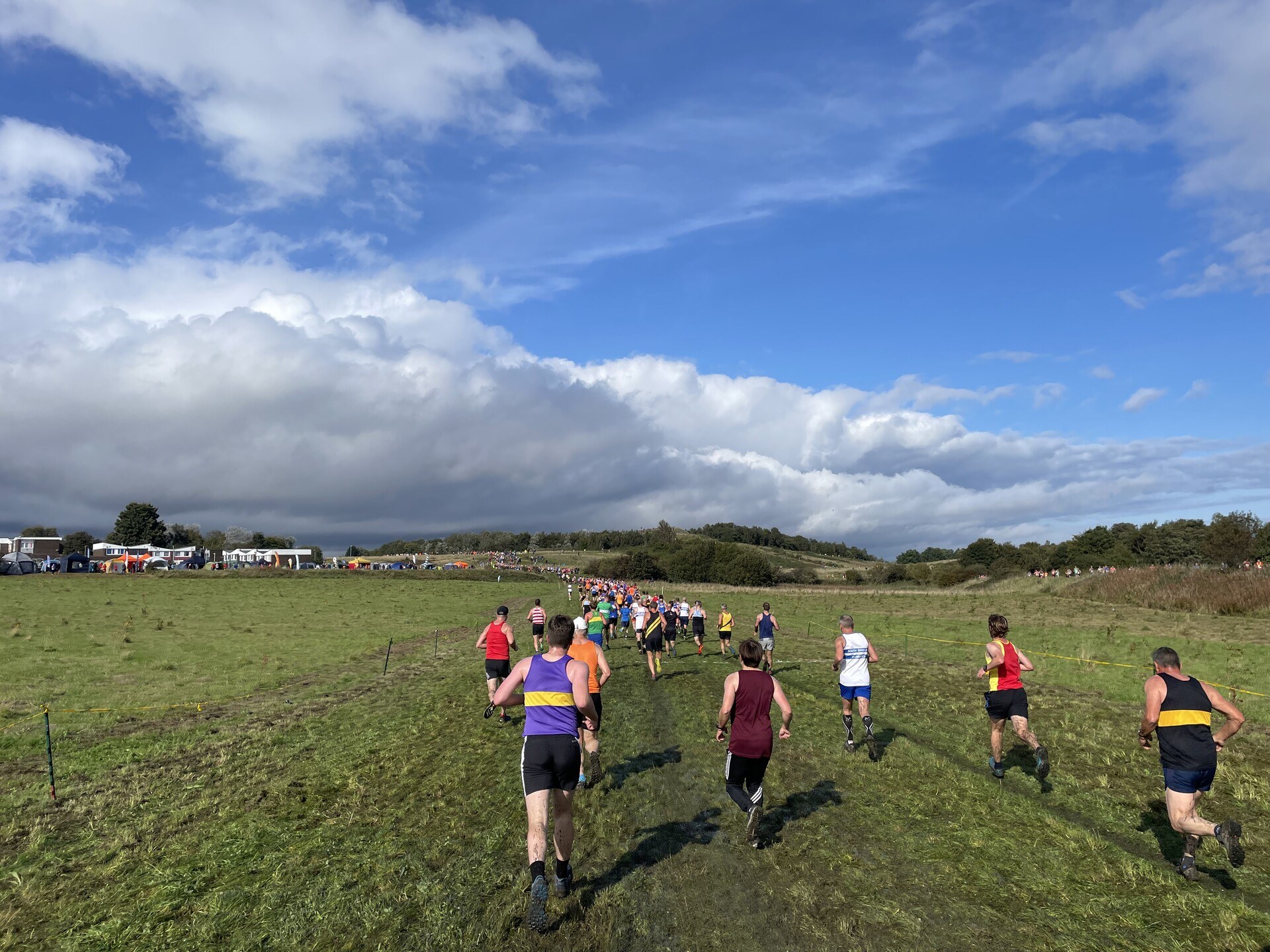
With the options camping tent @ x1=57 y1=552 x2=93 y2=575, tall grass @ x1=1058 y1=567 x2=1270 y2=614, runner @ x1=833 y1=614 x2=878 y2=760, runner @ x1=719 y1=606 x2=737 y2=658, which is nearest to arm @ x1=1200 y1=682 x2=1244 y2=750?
runner @ x1=833 y1=614 x2=878 y2=760

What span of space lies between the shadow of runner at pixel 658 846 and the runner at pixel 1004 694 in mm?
4490

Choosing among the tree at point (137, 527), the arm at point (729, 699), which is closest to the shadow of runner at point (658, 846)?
the arm at point (729, 699)

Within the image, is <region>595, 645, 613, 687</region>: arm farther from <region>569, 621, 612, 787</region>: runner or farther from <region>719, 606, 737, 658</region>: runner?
<region>719, 606, 737, 658</region>: runner

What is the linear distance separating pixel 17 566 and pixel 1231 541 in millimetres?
146445

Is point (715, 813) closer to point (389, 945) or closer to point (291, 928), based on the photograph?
point (389, 945)

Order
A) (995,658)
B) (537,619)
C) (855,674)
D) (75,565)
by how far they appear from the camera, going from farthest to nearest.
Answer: (75,565) → (537,619) → (855,674) → (995,658)

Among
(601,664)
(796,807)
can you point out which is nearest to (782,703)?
(796,807)

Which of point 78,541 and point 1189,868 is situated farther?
point 78,541

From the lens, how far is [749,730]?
7.44 metres

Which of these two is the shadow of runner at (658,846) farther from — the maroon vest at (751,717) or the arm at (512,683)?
the arm at (512,683)

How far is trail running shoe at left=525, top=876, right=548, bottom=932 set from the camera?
5762 mm

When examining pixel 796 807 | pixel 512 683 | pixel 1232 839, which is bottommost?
pixel 796 807

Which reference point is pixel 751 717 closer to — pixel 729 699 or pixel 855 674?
pixel 729 699

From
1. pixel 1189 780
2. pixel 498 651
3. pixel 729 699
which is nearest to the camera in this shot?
pixel 1189 780
